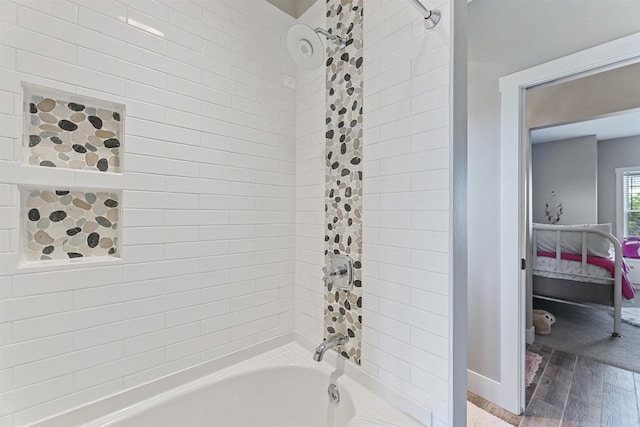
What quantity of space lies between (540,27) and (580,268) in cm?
272

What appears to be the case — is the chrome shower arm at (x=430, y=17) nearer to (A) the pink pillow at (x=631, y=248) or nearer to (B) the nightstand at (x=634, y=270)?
(A) the pink pillow at (x=631, y=248)

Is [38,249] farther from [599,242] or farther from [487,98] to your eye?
[599,242]

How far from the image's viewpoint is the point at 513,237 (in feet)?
5.89

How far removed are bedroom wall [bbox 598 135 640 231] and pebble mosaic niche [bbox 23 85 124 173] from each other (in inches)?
298

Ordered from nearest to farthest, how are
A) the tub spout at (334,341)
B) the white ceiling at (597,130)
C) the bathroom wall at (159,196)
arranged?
→ the bathroom wall at (159,196)
the tub spout at (334,341)
the white ceiling at (597,130)

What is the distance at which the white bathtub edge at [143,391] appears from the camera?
0.99m

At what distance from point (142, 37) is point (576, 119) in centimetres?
355

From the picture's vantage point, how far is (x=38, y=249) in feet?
3.18

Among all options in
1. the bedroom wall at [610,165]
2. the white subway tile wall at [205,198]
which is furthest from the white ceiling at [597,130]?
the white subway tile wall at [205,198]

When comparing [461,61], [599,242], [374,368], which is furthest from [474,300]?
[599,242]

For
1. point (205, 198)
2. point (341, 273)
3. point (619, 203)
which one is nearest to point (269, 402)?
point (341, 273)

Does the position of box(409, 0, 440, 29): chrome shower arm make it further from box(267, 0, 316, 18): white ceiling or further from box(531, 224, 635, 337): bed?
box(531, 224, 635, 337): bed

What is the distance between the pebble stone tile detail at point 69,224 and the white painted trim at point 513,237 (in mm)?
2205

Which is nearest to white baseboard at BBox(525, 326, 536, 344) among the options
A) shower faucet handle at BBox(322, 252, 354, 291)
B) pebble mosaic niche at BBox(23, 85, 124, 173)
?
shower faucet handle at BBox(322, 252, 354, 291)
